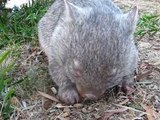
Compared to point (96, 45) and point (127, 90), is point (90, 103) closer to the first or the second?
point (127, 90)

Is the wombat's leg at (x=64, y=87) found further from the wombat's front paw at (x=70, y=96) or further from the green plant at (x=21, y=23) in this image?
the green plant at (x=21, y=23)

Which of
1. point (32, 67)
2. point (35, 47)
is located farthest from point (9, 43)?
point (32, 67)

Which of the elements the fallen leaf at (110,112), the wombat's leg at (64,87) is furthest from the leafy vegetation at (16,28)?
the fallen leaf at (110,112)

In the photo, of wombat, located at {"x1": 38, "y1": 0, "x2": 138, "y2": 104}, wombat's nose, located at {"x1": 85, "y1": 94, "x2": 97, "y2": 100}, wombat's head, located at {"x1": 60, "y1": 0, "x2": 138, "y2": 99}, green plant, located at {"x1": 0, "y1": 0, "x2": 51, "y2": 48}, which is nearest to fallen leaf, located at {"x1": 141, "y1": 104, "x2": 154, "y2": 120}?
wombat, located at {"x1": 38, "y1": 0, "x2": 138, "y2": 104}

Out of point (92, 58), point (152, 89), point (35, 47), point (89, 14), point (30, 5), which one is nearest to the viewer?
point (92, 58)

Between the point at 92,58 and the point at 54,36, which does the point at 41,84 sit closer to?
the point at 54,36

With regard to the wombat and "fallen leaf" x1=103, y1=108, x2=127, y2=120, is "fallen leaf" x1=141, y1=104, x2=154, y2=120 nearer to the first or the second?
"fallen leaf" x1=103, y1=108, x2=127, y2=120

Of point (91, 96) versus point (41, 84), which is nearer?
point (91, 96)
